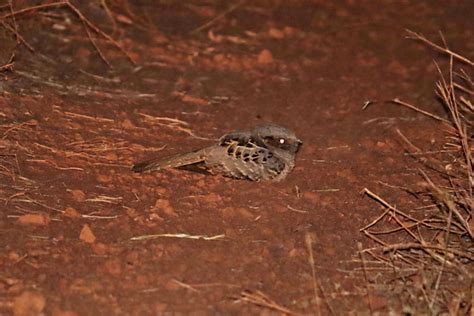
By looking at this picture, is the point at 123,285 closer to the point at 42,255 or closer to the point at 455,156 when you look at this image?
the point at 42,255

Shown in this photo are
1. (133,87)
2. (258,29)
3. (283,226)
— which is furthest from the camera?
(258,29)

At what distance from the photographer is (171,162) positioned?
560 centimetres

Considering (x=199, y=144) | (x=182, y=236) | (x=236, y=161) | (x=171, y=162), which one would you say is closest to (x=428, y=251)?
(x=182, y=236)

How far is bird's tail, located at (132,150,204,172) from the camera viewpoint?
18.2ft

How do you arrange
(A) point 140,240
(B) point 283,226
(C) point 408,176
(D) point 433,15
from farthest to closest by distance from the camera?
(D) point 433,15
(C) point 408,176
(B) point 283,226
(A) point 140,240

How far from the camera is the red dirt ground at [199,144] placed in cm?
444

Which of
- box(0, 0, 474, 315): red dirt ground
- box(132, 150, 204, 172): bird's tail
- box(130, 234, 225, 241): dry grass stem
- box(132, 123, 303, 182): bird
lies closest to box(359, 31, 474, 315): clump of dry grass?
box(0, 0, 474, 315): red dirt ground

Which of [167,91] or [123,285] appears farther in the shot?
[167,91]

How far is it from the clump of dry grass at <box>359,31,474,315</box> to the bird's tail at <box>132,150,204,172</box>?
1163mm

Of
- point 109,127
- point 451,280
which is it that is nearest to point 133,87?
point 109,127

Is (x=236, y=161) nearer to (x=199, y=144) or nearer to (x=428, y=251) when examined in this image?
(x=199, y=144)

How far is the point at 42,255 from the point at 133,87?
105 inches

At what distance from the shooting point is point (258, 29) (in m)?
8.49

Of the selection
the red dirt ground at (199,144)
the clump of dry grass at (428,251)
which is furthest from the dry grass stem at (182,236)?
the clump of dry grass at (428,251)
